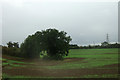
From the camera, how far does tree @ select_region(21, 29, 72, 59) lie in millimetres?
7455

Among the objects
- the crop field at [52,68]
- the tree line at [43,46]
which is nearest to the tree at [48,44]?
the tree line at [43,46]

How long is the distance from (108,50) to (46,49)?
802 centimetres

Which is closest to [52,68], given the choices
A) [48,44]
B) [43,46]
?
[43,46]

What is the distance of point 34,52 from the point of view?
7910 mm

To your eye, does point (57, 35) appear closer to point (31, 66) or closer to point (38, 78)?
point (31, 66)

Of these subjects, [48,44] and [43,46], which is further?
[48,44]

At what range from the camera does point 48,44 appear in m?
9.55

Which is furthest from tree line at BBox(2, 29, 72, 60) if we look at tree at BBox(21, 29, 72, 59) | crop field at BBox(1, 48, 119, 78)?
crop field at BBox(1, 48, 119, 78)

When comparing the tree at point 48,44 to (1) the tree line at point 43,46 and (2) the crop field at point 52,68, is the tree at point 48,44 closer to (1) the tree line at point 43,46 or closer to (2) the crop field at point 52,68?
(1) the tree line at point 43,46

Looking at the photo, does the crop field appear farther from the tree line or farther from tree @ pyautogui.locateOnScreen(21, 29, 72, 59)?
tree @ pyautogui.locateOnScreen(21, 29, 72, 59)

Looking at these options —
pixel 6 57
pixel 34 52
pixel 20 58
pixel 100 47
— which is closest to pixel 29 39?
pixel 34 52

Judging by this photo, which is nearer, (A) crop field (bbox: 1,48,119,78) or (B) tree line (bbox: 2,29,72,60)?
(A) crop field (bbox: 1,48,119,78)

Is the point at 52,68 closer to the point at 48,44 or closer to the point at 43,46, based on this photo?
the point at 43,46

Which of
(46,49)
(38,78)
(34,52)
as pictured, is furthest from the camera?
(46,49)
